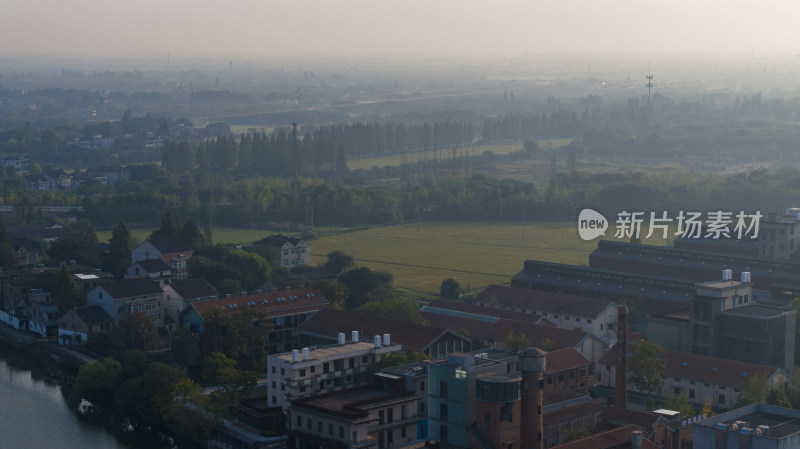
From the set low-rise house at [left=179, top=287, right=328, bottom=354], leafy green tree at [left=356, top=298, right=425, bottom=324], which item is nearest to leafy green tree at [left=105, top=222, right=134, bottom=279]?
low-rise house at [left=179, top=287, right=328, bottom=354]

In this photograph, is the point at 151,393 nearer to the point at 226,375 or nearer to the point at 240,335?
the point at 226,375

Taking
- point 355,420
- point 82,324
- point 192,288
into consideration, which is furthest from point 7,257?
point 355,420

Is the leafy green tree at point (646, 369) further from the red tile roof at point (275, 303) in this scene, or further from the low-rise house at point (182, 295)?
the low-rise house at point (182, 295)

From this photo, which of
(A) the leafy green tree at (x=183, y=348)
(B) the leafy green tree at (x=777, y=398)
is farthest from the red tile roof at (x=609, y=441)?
(A) the leafy green tree at (x=183, y=348)

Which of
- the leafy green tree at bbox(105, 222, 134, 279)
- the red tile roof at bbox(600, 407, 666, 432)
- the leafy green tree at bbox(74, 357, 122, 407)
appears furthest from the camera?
the leafy green tree at bbox(105, 222, 134, 279)

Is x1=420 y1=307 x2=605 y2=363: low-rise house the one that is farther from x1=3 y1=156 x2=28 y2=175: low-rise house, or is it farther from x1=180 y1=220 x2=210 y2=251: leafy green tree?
x1=3 y1=156 x2=28 y2=175: low-rise house

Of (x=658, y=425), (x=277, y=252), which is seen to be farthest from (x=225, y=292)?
(x=658, y=425)
